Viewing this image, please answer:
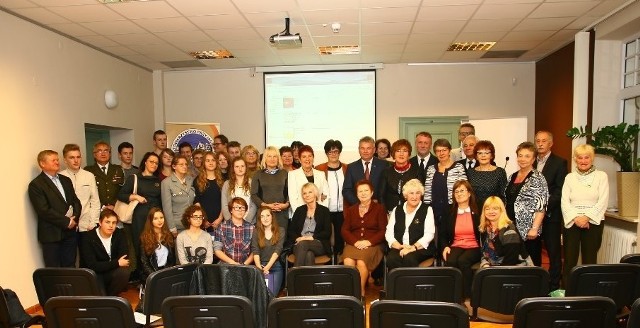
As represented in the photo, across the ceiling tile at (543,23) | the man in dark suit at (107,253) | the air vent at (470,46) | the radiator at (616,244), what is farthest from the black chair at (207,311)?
the air vent at (470,46)

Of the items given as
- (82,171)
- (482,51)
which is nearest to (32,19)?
(82,171)

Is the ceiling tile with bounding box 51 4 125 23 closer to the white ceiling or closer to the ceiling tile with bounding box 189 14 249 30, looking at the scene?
the white ceiling

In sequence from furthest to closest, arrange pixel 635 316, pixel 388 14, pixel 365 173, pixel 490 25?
pixel 490 25 → pixel 365 173 → pixel 388 14 → pixel 635 316

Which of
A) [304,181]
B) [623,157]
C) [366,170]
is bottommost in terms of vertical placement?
[304,181]

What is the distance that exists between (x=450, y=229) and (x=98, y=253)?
11.1 ft

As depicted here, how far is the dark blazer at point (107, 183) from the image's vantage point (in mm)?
5012

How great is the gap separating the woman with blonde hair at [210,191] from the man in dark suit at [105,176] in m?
1.00

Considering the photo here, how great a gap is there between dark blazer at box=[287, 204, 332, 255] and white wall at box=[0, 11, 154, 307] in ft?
8.77

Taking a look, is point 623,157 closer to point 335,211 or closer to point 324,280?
point 335,211

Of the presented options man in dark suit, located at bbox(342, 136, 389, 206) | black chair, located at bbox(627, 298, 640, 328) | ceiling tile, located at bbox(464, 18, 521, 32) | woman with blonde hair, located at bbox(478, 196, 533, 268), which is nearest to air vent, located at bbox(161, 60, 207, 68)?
man in dark suit, located at bbox(342, 136, 389, 206)

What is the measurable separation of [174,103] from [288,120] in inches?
81.9

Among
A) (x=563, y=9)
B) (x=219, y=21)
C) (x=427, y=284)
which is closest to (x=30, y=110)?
(x=219, y=21)

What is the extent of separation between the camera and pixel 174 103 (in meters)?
7.86

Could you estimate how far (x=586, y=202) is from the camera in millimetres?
4012
